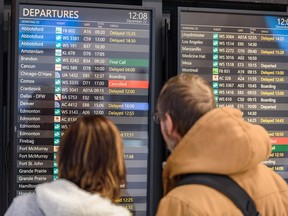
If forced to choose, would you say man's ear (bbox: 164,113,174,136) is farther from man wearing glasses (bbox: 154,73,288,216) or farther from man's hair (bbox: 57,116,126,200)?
man's hair (bbox: 57,116,126,200)

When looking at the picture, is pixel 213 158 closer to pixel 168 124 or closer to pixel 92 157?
pixel 168 124

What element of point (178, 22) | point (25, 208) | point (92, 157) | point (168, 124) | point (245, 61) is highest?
point (178, 22)

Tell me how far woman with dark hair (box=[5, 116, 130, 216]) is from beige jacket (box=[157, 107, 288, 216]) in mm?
213

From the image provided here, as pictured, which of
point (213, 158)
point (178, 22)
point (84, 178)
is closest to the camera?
point (213, 158)

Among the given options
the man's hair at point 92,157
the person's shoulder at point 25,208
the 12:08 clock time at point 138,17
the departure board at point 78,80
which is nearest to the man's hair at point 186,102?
the man's hair at point 92,157

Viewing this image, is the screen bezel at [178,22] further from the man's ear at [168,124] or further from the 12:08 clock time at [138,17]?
the man's ear at [168,124]

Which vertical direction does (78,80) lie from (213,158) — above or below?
above

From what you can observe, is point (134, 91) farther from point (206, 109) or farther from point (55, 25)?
point (206, 109)

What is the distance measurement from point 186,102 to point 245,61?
1.47 m

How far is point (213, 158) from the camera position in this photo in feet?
5.71

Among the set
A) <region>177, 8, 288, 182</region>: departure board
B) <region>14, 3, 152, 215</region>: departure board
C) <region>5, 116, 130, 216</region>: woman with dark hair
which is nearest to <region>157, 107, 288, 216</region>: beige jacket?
<region>5, 116, 130, 216</region>: woman with dark hair

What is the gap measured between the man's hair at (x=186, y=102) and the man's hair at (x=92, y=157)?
0.24 metres

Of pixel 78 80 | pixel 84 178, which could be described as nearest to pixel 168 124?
pixel 84 178

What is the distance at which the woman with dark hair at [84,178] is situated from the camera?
5.69 ft
